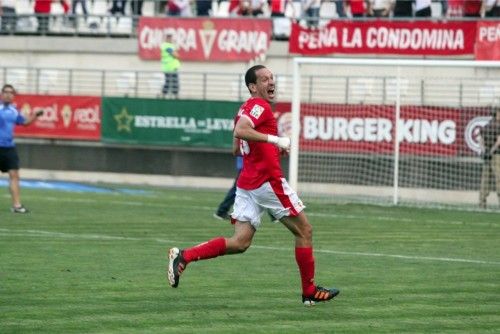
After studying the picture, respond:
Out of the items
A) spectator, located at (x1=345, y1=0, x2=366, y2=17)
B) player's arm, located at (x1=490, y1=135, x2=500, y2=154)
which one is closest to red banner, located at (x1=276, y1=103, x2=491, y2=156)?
player's arm, located at (x1=490, y1=135, x2=500, y2=154)

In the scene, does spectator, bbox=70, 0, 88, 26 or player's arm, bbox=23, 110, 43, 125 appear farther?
spectator, bbox=70, 0, 88, 26

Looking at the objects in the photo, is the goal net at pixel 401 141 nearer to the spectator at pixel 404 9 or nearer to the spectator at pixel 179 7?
the spectator at pixel 404 9

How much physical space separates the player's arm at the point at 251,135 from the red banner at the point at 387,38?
804 inches

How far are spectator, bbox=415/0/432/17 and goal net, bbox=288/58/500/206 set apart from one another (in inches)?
140

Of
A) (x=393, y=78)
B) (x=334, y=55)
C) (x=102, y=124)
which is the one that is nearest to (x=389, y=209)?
(x=393, y=78)

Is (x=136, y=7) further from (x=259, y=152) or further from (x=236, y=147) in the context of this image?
(x=259, y=152)

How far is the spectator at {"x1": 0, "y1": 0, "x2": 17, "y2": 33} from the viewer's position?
41.5m

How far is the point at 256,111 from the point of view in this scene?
12961 millimetres

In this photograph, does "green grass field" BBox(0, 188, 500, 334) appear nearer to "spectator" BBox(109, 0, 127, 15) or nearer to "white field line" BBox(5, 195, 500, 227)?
"white field line" BBox(5, 195, 500, 227)

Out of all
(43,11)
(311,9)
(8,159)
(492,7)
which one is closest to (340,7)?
(311,9)

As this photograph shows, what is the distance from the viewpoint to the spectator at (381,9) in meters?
35.6

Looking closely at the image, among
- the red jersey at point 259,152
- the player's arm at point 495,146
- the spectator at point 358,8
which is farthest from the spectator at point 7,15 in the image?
the red jersey at point 259,152

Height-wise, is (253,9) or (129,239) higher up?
(253,9)

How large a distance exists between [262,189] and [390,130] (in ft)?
56.4
